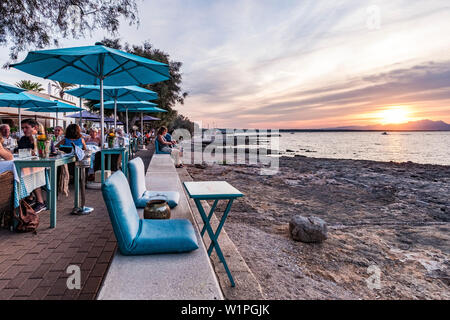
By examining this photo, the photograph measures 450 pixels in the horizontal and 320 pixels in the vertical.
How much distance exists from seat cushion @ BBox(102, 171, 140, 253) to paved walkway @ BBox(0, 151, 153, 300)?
472 millimetres

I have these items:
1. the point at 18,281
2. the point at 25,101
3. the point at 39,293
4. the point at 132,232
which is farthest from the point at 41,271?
the point at 25,101

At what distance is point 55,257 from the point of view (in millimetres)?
2926

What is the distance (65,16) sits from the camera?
25.2 feet

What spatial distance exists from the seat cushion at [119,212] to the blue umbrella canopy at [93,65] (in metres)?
3.51

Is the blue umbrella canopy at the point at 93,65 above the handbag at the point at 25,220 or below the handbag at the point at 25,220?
above

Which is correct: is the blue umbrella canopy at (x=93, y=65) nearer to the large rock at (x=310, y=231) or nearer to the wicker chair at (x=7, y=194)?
the wicker chair at (x=7, y=194)

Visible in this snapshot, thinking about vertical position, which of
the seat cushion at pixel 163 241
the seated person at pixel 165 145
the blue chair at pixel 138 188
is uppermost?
the seated person at pixel 165 145

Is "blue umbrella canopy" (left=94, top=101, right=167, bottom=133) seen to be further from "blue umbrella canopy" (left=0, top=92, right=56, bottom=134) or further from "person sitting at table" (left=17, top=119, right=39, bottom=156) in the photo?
"person sitting at table" (left=17, top=119, right=39, bottom=156)

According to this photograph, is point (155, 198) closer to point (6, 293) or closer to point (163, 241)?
point (163, 241)

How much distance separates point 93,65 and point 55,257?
429 centimetres

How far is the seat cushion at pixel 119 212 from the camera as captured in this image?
1978mm

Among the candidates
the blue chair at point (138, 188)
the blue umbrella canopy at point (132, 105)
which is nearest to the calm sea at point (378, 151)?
the blue umbrella canopy at point (132, 105)

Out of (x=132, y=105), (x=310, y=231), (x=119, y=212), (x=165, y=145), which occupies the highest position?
(x=132, y=105)

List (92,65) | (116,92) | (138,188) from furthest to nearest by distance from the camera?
1. (116,92)
2. (92,65)
3. (138,188)
